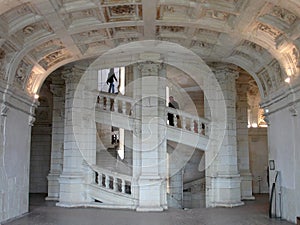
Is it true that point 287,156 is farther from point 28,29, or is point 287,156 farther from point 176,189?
point 28,29

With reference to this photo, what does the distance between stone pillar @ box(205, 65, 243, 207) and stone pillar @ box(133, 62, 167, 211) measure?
1623 millimetres

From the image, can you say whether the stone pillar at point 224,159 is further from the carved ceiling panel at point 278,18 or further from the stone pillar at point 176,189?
the carved ceiling panel at point 278,18

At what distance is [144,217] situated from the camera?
906 cm

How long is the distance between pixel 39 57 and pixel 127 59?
2.81m

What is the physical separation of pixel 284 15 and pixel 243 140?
7522 millimetres

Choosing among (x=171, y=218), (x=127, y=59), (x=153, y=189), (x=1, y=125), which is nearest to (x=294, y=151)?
(x=171, y=218)

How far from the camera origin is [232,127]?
1159 cm

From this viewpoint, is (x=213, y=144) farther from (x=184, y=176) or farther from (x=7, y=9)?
(x=7, y=9)

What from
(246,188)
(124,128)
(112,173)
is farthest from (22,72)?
(246,188)

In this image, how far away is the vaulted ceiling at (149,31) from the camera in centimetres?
718

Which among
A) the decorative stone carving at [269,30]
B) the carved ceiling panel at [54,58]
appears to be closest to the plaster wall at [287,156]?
the decorative stone carving at [269,30]

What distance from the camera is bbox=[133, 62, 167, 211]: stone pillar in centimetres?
1025

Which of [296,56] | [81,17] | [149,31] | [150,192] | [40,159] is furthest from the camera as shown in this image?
[40,159]

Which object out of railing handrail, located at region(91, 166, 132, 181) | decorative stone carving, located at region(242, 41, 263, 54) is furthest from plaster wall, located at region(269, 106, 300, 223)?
railing handrail, located at region(91, 166, 132, 181)
